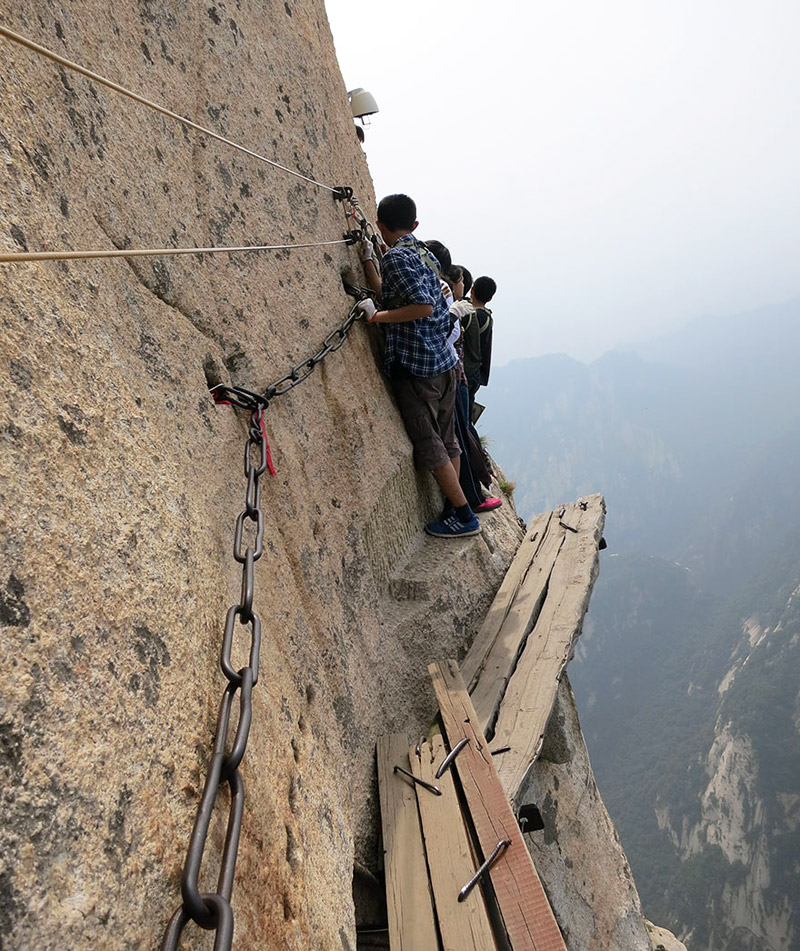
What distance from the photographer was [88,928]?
1.32 meters

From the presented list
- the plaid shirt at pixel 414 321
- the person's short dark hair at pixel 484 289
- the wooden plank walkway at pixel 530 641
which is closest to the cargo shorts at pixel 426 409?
the plaid shirt at pixel 414 321

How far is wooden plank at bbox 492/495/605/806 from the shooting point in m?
4.59

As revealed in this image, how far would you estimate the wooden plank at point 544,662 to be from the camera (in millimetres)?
4590

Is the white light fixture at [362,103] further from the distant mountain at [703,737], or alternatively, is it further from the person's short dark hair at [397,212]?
the distant mountain at [703,737]

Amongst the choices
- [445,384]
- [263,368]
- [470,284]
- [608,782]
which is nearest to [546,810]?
[445,384]

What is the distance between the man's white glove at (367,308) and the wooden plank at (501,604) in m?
3.05

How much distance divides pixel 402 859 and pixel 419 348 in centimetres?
392

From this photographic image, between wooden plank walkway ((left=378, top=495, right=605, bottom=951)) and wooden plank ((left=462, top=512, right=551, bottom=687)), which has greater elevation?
wooden plank ((left=462, top=512, right=551, bottom=687))

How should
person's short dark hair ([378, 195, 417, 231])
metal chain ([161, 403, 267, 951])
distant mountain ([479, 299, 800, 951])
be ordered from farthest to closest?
distant mountain ([479, 299, 800, 951]) → person's short dark hair ([378, 195, 417, 231]) → metal chain ([161, 403, 267, 951])

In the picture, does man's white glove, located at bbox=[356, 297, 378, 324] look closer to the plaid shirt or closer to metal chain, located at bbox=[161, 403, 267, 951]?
the plaid shirt

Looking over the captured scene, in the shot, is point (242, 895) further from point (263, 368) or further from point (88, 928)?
point (263, 368)

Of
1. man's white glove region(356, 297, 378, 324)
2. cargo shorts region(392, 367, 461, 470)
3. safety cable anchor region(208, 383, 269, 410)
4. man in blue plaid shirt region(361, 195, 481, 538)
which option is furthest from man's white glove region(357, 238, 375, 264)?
safety cable anchor region(208, 383, 269, 410)

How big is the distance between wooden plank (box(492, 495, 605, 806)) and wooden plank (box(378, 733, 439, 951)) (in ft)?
2.46

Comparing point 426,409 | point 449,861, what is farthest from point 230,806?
point 426,409
